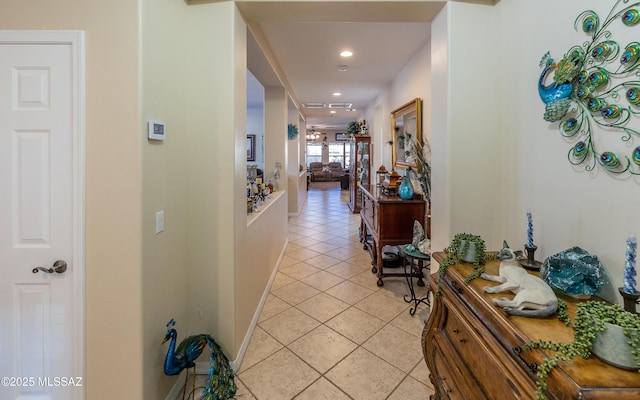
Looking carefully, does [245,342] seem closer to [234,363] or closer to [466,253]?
[234,363]

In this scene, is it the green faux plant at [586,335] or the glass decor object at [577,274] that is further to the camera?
the glass decor object at [577,274]

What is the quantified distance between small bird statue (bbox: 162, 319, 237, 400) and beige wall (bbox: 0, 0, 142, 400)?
0.53 ft

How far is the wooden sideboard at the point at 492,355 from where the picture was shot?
0.71 meters

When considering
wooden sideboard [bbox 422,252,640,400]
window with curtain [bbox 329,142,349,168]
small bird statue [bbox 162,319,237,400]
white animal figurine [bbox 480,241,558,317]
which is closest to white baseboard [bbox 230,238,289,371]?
small bird statue [bbox 162,319,237,400]

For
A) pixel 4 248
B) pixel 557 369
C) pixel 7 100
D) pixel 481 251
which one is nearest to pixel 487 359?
pixel 557 369

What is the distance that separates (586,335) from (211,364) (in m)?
1.74

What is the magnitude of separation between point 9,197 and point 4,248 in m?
0.26

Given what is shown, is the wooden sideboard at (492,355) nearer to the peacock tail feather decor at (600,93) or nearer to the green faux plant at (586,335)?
the green faux plant at (586,335)

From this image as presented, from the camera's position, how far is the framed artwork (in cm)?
370

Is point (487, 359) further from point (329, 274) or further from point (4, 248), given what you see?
point (329, 274)

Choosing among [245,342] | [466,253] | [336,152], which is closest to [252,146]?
[336,152]

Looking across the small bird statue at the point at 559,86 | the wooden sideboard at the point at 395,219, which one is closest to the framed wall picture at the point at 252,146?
the wooden sideboard at the point at 395,219

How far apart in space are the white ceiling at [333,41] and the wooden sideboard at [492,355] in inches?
67.5

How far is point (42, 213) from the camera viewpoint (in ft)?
4.97
